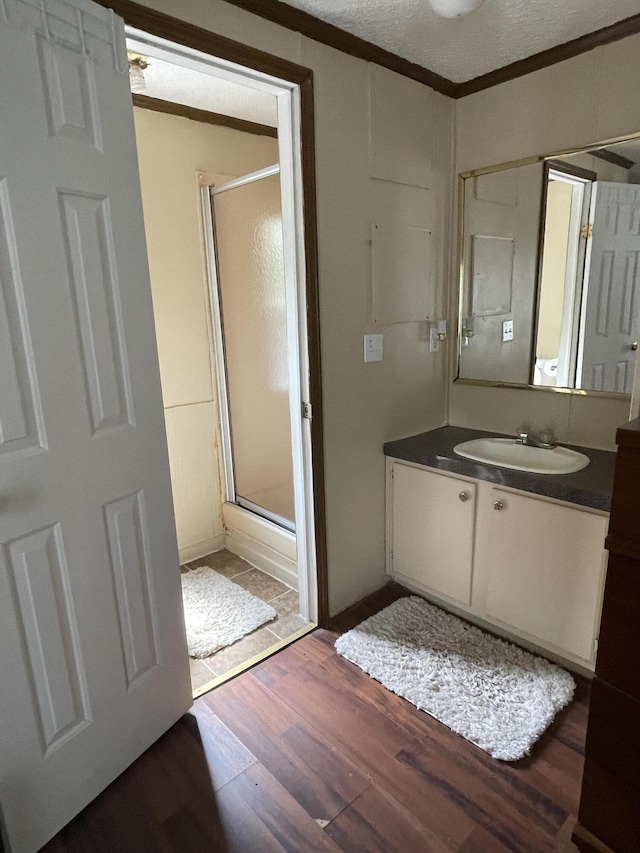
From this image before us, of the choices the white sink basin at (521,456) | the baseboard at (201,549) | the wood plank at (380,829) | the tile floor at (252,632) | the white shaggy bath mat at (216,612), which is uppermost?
the white sink basin at (521,456)

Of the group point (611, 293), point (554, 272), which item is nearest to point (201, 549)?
point (554, 272)

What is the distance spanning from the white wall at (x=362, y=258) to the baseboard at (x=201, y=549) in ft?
3.16

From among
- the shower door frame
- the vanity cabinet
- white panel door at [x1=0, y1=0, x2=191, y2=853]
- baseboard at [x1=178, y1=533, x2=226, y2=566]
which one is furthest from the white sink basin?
baseboard at [x1=178, y1=533, x2=226, y2=566]

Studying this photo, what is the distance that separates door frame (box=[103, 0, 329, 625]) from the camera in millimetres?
1426

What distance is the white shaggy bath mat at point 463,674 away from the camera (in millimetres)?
1680

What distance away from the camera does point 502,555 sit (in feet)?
6.55

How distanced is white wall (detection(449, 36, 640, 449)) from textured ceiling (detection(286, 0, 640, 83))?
112 mm

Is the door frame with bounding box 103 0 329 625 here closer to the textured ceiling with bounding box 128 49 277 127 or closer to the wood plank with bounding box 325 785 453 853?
the textured ceiling with bounding box 128 49 277 127

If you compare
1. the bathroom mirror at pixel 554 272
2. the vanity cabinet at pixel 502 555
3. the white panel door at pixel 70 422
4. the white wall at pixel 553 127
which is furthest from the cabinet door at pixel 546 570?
the white panel door at pixel 70 422

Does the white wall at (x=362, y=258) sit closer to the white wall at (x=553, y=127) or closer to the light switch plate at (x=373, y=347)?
the light switch plate at (x=373, y=347)

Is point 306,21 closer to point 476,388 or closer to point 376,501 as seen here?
point 476,388

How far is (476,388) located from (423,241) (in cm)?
71

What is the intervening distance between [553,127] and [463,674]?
2112 millimetres

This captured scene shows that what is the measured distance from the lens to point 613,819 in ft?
4.07
